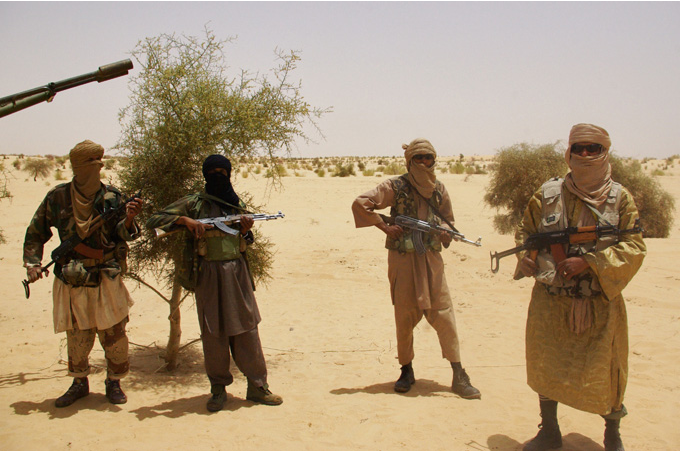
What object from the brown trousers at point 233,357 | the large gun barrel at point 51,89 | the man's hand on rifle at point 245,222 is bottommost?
the brown trousers at point 233,357

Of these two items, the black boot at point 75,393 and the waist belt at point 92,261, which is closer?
the waist belt at point 92,261

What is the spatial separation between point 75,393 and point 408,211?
359 centimetres

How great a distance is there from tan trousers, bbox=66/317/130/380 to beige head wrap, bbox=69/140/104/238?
929 mm

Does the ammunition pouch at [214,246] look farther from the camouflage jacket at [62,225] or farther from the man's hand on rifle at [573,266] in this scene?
the man's hand on rifle at [573,266]

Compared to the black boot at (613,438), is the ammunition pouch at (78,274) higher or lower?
higher

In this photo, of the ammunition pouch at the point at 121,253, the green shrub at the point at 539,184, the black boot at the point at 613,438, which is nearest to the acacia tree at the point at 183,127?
the ammunition pouch at the point at 121,253

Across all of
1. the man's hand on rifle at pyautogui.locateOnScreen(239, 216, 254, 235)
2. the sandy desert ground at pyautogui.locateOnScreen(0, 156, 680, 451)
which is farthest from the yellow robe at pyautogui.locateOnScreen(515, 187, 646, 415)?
the man's hand on rifle at pyautogui.locateOnScreen(239, 216, 254, 235)

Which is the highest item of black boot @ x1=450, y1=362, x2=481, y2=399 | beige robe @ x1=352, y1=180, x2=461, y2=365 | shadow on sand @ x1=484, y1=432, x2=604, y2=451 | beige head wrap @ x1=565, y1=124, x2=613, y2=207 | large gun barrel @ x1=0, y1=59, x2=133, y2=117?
large gun barrel @ x1=0, y1=59, x2=133, y2=117

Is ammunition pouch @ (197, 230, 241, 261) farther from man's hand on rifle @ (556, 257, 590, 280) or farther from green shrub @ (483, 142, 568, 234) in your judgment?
green shrub @ (483, 142, 568, 234)

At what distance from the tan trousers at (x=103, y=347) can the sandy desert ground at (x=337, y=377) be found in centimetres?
33

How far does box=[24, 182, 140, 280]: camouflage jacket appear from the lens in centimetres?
494

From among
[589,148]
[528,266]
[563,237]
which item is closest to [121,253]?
[528,266]

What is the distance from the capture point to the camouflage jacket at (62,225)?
4.94m

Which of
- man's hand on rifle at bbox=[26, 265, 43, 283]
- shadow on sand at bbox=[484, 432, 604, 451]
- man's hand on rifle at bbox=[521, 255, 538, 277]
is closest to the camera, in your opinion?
man's hand on rifle at bbox=[521, 255, 538, 277]
